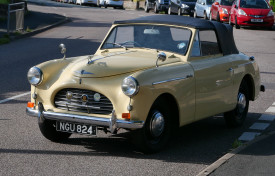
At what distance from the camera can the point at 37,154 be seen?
26.0 feet

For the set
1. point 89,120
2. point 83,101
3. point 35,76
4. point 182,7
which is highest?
point 35,76

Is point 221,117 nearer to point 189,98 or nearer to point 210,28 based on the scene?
point 210,28

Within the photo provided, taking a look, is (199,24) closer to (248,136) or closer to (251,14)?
(248,136)

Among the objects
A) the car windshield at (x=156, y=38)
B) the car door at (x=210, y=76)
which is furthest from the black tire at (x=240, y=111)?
the car windshield at (x=156, y=38)

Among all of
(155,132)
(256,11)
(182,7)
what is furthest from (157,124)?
(182,7)

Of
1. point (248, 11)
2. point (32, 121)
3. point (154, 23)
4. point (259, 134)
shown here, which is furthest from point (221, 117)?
point (248, 11)

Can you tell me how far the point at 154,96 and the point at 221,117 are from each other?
339cm

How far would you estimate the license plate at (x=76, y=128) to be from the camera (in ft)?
25.8

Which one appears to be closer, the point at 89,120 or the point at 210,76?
the point at 89,120

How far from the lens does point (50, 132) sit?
8570 mm

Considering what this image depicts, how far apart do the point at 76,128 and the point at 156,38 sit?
6.73ft

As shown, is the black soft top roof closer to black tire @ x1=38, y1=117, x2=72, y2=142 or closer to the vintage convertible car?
the vintage convertible car

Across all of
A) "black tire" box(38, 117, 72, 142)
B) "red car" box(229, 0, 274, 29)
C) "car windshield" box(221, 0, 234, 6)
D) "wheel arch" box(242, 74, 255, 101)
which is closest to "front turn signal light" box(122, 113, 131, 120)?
"black tire" box(38, 117, 72, 142)

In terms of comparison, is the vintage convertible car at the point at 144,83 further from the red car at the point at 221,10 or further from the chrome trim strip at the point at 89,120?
the red car at the point at 221,10
